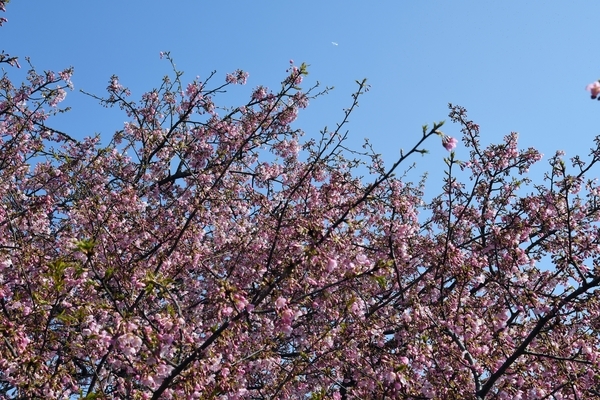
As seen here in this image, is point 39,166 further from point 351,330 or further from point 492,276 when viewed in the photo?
point 492,276

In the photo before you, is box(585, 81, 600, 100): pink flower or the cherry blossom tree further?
the cherry blossom tree

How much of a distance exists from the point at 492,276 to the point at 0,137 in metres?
9.17

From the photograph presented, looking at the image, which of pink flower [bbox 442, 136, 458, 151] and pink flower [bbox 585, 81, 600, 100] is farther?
pink flower [bbox 442, 136, 458, 151]

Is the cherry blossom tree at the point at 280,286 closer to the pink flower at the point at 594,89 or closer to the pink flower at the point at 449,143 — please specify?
the pink flower at the point at 449,143

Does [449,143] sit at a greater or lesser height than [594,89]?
greater

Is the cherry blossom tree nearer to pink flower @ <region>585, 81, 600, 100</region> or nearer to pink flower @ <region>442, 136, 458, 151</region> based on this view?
pink flower @ <region>442, 136, 458, 151</region>

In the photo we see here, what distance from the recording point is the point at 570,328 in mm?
6922

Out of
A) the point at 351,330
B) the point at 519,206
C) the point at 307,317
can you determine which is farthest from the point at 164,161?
the point at 519,206

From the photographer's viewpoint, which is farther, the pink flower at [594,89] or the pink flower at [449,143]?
the pink flower at [449,143]

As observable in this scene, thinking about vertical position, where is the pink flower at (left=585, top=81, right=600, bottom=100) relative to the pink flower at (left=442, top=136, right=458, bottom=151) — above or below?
below

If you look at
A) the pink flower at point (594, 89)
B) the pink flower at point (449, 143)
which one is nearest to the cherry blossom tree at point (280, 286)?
the pink flower at point (449, 143)

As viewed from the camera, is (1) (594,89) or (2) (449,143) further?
(2) (449,143)

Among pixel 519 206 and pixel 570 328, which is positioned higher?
pixel 519 206

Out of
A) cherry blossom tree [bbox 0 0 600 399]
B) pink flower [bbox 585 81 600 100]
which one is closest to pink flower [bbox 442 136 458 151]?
cherry blossom tree [bbox 0 0 600 399]
